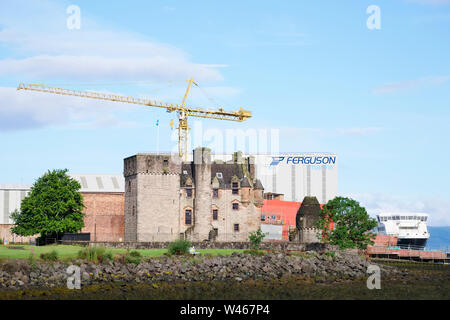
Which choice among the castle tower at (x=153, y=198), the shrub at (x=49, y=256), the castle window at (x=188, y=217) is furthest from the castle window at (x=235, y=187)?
the shrub at (x=49, y=256)

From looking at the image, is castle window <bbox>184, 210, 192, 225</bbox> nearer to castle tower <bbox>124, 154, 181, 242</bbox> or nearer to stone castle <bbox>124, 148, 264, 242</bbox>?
stone castle <bbox>124, 148, 264, 242</bbox>

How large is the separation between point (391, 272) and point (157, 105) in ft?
268

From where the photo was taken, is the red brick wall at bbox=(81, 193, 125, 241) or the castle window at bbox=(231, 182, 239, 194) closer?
the castle window at bbox=(231, 182, 239, 194)

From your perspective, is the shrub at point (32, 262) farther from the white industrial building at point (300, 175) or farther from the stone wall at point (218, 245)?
the white industrial building at point (300, 175)

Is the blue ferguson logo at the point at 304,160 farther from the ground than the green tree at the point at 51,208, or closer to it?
farther from the ground

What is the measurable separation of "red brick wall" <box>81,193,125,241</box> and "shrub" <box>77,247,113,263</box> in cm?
4395

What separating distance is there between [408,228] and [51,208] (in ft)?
281

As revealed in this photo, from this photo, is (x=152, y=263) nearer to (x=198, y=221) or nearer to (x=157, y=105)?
(x=198, y=221)

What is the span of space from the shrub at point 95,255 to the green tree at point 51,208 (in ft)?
88.1

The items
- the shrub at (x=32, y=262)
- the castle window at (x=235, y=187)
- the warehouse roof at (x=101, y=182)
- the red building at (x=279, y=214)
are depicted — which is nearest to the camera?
the shrub at (x=32, y=262)

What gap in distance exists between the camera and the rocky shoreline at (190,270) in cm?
5175

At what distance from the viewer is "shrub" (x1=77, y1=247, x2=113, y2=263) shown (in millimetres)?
60094

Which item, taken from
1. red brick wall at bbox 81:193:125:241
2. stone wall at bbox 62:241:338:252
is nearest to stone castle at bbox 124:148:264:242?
stone wall at bbox 62:241:338:252

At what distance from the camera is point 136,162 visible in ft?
309
